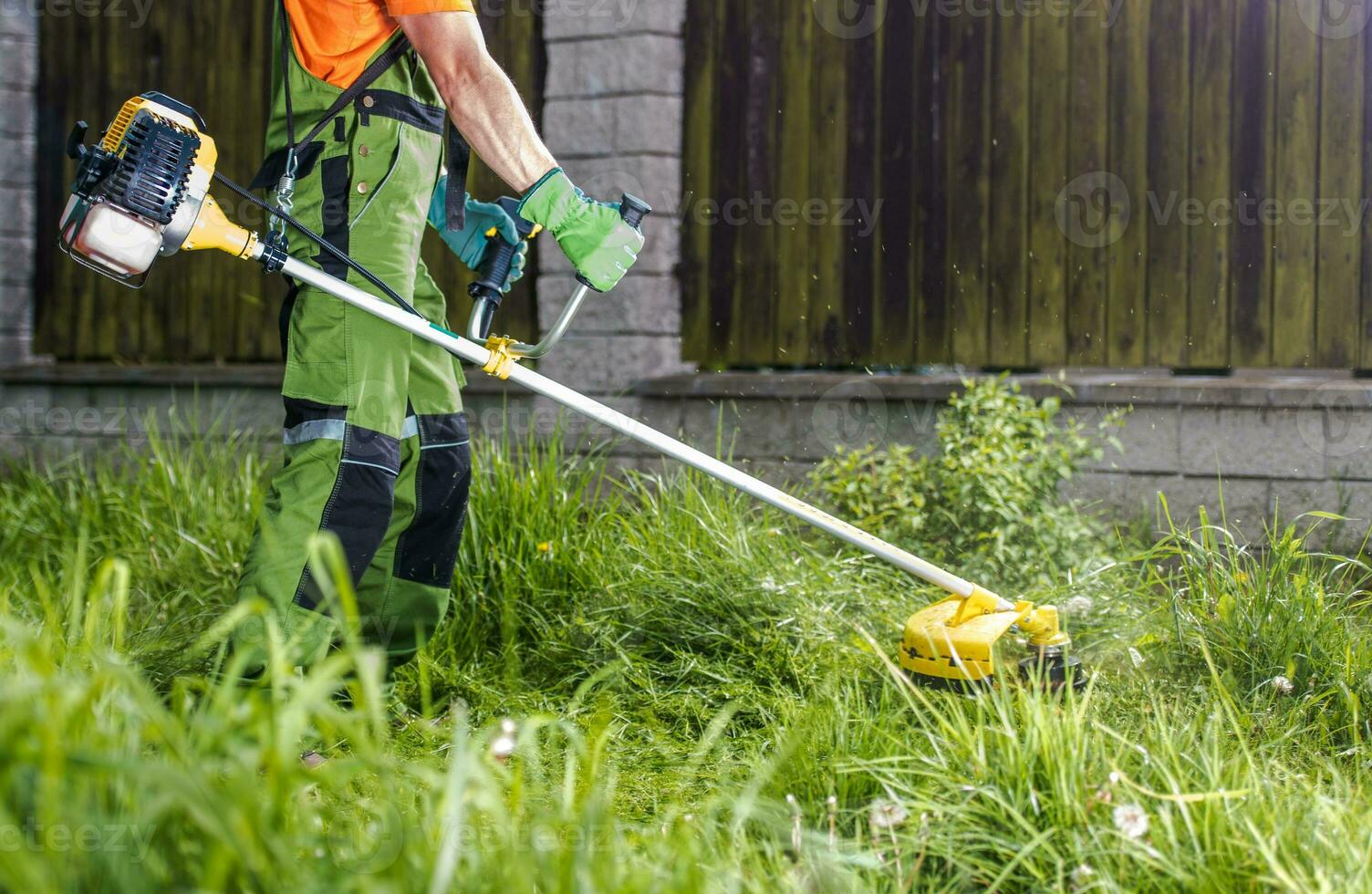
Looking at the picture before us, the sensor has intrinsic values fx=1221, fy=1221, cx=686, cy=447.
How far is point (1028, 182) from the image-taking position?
13.9 feet

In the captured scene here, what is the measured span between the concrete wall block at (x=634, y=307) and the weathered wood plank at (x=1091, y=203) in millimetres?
1436

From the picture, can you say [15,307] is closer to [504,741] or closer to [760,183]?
[760,183]

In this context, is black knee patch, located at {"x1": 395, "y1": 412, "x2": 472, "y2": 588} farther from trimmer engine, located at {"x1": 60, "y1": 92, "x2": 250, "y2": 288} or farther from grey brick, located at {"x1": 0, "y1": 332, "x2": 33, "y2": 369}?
grey brick, located at {"x1": 0, "y1": 332, "x2": 33, "y2": 369}

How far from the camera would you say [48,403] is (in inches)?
219

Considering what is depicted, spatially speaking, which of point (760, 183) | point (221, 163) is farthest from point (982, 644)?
point (221, 163)

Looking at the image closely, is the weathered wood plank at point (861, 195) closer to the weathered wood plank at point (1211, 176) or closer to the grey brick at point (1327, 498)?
the weathered wood plank at point (1211, 176)

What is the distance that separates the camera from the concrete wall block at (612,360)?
4.54m

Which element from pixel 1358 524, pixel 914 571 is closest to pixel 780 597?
pixel 914 571

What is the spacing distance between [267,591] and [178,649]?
0.78 meters

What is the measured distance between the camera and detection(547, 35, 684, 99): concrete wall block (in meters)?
4.53

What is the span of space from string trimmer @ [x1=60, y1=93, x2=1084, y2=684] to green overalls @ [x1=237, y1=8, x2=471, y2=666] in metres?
0.08

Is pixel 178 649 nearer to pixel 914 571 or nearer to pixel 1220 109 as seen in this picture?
pixel 914 571

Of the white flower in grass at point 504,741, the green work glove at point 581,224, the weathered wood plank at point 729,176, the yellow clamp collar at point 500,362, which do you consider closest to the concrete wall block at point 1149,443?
the weathered wood plank at point 729,176

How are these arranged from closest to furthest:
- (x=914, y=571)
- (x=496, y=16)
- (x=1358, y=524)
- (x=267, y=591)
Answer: (x=267, y=591) → (x=914, y=571) → (x=1358, y=524) → (x=496, y=16)
